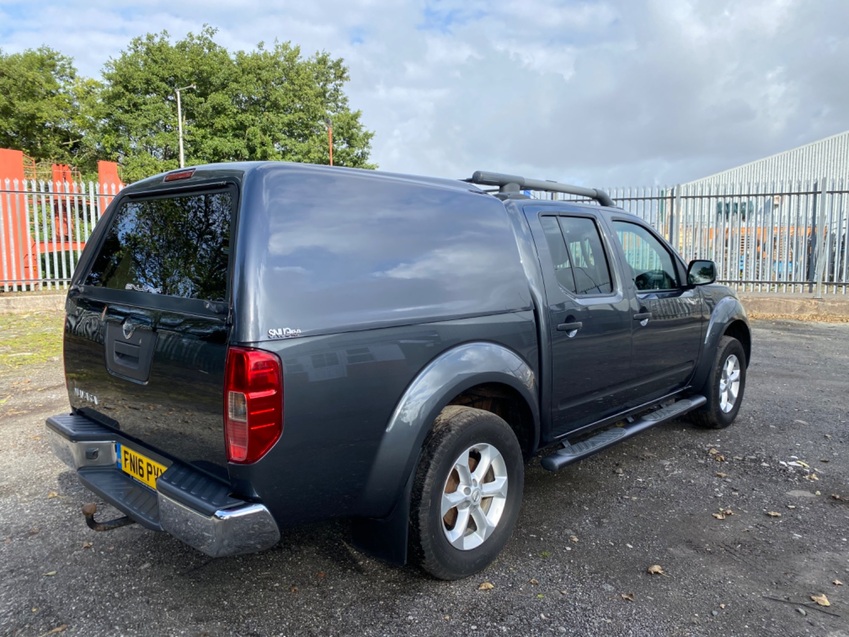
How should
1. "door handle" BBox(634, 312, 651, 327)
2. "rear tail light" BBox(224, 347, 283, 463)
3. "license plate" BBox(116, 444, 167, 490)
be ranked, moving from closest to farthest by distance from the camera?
"rear tail light" BBox(224, 347, 283, 463), "license plate" BBox(116, 444, 167, 490), "door handle" BBox(634, 312, 651, 327)

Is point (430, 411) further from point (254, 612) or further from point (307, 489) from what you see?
point (254, 612)

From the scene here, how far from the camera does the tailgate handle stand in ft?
8.66

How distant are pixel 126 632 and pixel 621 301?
3.18 m

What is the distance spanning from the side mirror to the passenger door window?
0.42ft

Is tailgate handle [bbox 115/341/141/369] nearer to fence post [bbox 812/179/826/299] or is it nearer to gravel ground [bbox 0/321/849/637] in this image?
gravel ground [bbox 0/321/849/637]

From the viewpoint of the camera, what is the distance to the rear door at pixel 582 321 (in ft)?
11.2

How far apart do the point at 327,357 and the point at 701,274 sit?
346cm

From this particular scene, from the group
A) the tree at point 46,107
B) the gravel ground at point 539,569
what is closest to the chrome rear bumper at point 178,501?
the gravel ground at point 539,569

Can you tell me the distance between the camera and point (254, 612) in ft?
8.64

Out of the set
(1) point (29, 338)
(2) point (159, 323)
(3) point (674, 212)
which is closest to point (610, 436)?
(2) point (159, 323)

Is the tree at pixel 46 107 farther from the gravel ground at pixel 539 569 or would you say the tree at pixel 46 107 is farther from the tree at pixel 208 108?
the gravel ground at pixel 539 569

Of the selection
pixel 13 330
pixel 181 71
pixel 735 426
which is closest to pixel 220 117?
pixel 181 71

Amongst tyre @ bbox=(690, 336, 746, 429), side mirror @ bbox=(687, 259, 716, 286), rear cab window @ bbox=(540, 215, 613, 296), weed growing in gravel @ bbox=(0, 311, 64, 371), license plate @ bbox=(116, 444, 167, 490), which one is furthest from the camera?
weed growing in gravel @ bbox=(0, 311, 64, 371)

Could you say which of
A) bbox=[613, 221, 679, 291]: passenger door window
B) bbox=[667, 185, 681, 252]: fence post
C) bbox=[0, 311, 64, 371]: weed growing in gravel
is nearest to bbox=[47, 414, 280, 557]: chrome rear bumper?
bbox=[613, 221, 679, 291]: passenger door window
